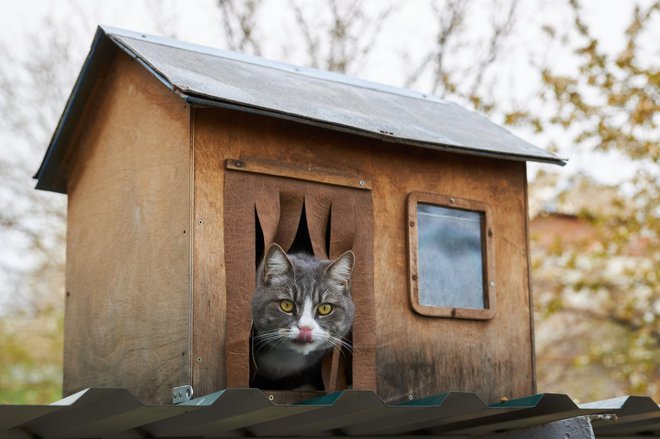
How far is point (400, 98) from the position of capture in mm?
5219

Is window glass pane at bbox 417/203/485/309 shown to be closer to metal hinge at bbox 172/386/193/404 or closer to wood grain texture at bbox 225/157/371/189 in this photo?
wood grain texture at bbox 225/157/371/189

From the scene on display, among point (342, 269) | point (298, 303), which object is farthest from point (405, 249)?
point (298, 303)

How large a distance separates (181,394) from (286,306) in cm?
56

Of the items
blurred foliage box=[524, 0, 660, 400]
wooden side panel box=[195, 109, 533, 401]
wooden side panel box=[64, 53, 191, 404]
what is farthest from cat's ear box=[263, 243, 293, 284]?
blurred foliage box=[524, 0, 660, 400]

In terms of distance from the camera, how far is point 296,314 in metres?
3.72

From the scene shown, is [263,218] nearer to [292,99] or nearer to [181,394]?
[292,99]

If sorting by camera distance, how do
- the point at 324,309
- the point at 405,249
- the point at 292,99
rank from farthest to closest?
the point at 405,249 → the point at 292,99 → the point at 324,309

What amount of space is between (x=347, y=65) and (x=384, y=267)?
6.56 m

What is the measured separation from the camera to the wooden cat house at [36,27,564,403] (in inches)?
147

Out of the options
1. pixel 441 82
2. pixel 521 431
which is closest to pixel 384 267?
pixel 521 431

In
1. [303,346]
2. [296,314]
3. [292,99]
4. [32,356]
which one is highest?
[292,99]

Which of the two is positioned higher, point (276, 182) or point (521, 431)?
point (276, 182)

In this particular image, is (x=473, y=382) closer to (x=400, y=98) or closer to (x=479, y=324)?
(x=479, y=324)

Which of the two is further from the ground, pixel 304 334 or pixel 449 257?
pixel 449 257
